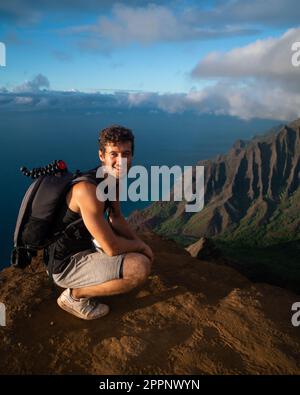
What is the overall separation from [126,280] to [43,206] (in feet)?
6.57

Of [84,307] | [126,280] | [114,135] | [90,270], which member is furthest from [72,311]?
[114,135]

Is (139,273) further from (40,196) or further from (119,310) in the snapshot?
(40,196)

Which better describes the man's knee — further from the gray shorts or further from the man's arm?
the man's arm

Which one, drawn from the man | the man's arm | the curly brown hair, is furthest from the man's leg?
the curly brown hair

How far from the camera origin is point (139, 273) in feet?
20.4

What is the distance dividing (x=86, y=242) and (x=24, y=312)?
1962 mm

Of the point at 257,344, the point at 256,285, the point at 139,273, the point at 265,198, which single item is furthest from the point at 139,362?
the point at 265,198

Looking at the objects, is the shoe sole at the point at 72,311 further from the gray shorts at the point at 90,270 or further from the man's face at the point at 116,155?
the man's face at the point at 116,155

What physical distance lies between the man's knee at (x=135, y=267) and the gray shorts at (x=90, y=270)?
97 millimetres

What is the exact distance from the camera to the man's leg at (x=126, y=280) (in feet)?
20.2

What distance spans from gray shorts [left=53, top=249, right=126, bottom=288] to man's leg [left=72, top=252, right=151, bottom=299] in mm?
87

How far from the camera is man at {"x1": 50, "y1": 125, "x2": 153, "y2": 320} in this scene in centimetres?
570

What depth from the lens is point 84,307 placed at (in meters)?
6.33
